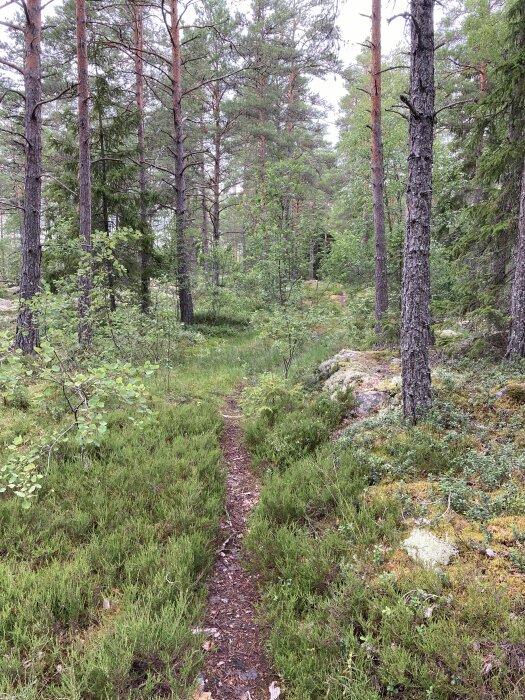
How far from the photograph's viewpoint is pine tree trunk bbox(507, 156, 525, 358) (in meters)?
5.90

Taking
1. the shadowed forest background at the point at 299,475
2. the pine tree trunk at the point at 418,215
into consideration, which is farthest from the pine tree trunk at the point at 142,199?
the pine tree trunk at the point at 418,215

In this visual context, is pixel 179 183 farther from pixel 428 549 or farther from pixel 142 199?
pixel 428 549

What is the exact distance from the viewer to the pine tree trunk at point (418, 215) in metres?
4.81

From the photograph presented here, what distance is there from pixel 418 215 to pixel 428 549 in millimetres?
3958

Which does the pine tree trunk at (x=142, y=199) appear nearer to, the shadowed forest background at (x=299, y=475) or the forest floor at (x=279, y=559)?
the shadowed forest background at (x=299, y=475)

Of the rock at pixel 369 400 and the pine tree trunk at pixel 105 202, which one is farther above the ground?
the pine tree trunk at pixel 105 202

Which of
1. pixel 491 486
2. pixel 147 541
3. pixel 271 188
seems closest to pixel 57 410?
Answer: pixel 147 541

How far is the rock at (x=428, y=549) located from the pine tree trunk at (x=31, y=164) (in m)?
8.66

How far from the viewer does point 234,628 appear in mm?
3156

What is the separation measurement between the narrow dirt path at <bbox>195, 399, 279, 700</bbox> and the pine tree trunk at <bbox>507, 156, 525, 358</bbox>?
4.83 metres

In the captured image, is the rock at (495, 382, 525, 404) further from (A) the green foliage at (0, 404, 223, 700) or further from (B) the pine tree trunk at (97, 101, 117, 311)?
(B) the pine tree trunk at (97, 101, 117, 311)

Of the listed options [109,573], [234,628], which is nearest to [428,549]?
[234,628]

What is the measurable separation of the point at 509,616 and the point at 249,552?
2.27m

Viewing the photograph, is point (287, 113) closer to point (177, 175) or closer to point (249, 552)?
point (177, 175)
